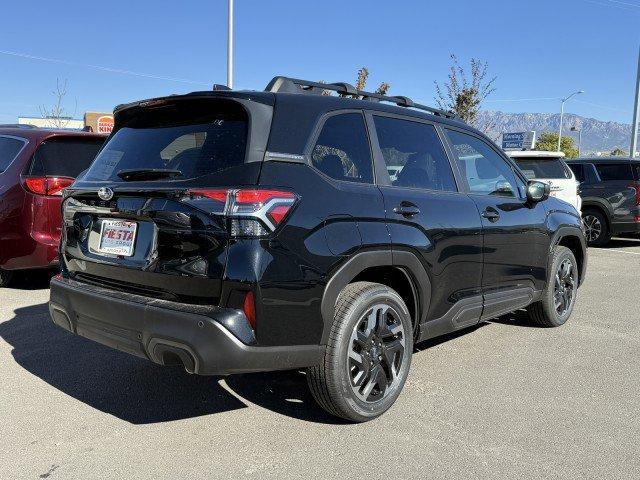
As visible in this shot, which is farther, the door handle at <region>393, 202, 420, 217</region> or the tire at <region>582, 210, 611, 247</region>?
the tire at <region>582, 210, 611, 247</region>

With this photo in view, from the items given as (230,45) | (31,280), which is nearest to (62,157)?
(31,280)

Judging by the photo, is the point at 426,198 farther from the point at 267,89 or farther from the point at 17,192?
the point at 17,192

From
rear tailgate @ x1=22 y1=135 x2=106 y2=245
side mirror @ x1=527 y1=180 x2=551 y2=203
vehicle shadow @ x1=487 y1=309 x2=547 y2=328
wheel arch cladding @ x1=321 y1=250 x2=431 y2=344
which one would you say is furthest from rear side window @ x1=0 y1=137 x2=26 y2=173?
vehicle shadow @ x1=487 y1=309 x2=547 y2=328

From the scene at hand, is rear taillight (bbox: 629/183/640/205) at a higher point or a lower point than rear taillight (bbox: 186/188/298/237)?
higher

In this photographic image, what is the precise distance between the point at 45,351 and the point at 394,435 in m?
2.82

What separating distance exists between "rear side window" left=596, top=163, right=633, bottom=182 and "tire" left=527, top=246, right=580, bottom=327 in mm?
6843

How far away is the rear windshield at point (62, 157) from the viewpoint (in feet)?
19.3

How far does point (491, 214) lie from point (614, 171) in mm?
8789

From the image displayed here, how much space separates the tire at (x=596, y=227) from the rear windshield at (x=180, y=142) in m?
10.6

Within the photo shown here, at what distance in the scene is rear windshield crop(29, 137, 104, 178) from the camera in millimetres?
5871

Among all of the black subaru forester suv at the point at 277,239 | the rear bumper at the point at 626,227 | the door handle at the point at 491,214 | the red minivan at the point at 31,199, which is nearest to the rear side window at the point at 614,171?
the rear bumper at the point at 626,227

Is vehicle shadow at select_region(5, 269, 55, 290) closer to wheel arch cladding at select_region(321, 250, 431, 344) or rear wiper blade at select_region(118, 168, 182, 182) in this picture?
rear wiper blade at select_region(118, 168, 182, 182)

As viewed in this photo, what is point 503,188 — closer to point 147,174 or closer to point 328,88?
point 328,88

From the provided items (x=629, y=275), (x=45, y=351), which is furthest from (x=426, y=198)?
(x=629, y=275)
